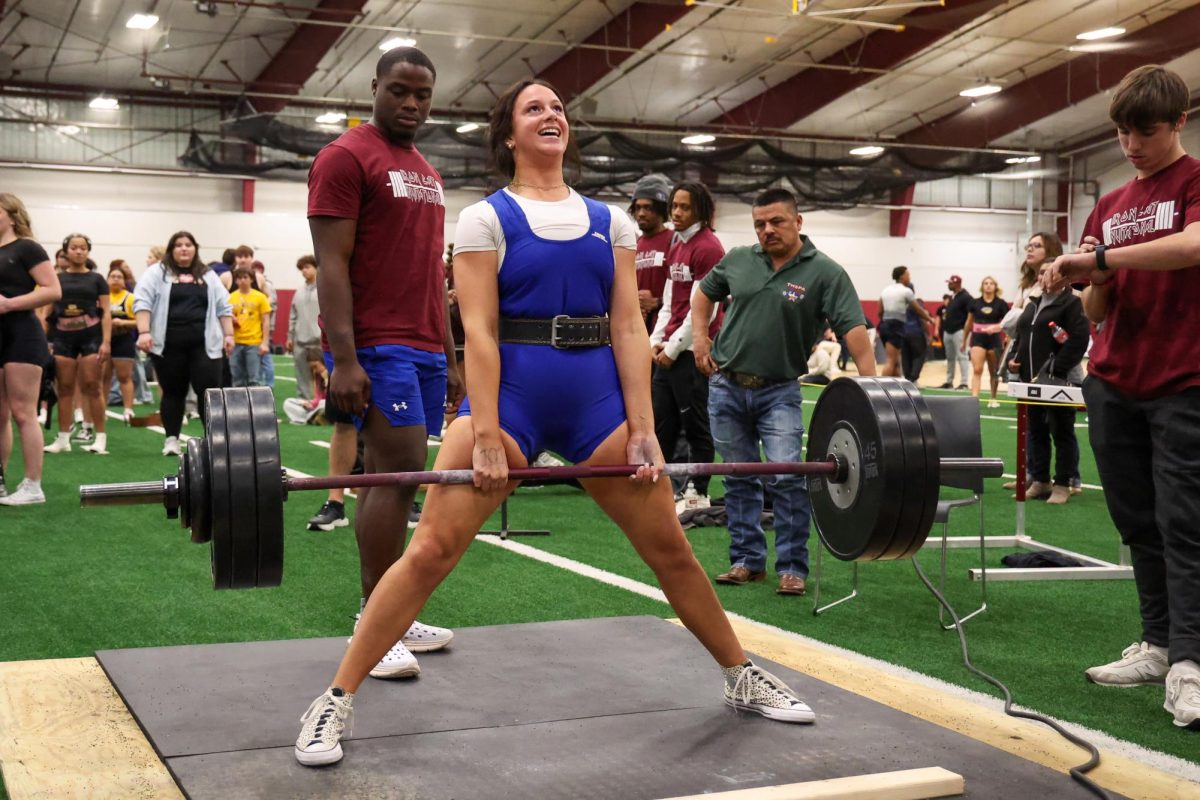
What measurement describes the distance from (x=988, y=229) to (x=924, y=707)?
92.0 ft

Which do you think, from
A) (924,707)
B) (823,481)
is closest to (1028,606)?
(924,707)

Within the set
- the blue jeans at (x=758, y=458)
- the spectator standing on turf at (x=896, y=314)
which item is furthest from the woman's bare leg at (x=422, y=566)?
the spectator standing on turf at (x=896, y=314)

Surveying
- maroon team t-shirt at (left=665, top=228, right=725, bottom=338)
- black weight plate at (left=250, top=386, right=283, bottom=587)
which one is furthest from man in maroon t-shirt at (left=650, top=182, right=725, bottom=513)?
black weight plate at (left=250, top=386, right=283, bottom=587)

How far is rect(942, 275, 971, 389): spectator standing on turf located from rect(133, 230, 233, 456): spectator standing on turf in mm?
11385

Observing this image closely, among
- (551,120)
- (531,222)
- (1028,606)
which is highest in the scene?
(551,120)

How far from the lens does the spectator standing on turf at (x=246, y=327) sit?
36.6ft

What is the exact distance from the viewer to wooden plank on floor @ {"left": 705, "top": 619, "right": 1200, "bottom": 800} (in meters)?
2.66

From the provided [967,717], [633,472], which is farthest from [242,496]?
[967,717]

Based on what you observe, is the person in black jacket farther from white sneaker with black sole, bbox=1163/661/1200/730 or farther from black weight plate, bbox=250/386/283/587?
black weight plate, bbox=250/386/283/587

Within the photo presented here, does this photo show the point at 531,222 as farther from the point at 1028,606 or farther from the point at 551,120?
the point at 1028,606

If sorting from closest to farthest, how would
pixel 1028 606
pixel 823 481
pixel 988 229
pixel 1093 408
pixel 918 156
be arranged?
pixel 823 481, pixel 1093 408, pixel 1028 606, pixel 918 156, pixel 988 229

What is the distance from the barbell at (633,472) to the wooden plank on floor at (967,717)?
19.9 inches

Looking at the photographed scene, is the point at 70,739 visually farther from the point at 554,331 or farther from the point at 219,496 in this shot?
the point at 554,331

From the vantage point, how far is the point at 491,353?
2729mm
